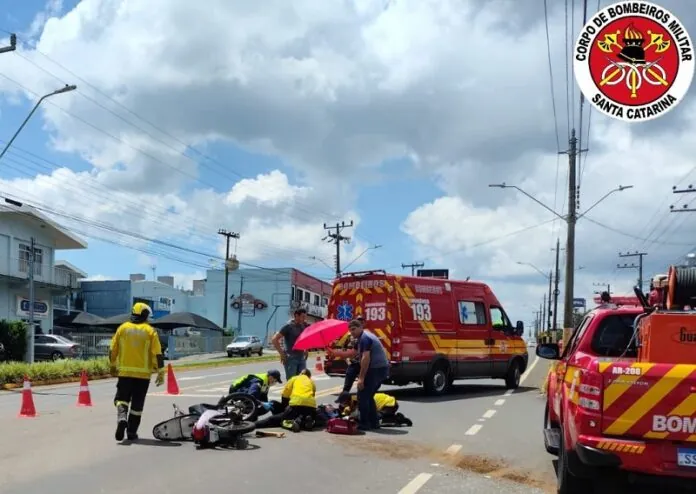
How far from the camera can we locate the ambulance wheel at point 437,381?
15.0 m

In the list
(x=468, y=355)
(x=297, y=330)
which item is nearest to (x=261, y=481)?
(x=297, y=330)

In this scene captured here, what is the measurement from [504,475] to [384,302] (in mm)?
7400

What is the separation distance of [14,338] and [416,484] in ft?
83.1

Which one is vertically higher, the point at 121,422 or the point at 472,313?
the point at 472,313

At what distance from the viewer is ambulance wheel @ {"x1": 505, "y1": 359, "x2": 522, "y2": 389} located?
1731 centimetres

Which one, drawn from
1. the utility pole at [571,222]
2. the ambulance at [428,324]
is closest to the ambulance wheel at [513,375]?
the ambulance at [428,324]

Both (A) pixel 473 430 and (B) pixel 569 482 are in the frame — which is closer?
(B) pixel 569 482

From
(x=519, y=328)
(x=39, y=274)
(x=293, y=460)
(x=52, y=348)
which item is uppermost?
(x=39, y=274)

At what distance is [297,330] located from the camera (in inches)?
481

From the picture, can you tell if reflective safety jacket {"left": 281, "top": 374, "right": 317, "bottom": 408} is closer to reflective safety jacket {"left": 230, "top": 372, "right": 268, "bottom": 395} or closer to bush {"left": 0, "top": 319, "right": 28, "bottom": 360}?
reflective safety jacket {"left": 230, "top": 372, "right": 268, "bottom": 395}

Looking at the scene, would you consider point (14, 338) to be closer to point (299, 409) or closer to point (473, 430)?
point (299, 409)

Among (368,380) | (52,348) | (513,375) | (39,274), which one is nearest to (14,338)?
(52,348)

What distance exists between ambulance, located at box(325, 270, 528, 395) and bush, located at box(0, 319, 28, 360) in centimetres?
1780

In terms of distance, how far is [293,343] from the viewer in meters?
12.1
